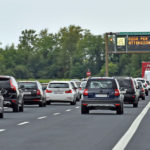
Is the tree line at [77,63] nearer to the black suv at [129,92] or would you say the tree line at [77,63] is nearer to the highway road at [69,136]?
the black suv at [129,92]

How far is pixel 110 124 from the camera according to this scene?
20312 millimetres

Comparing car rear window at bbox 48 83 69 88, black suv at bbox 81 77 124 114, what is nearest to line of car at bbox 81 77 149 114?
black suv at bbox 81 77 124 114

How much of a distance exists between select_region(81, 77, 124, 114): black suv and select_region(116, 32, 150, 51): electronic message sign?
Result: 47206 mm

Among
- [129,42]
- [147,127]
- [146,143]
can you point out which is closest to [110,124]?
[147,127]

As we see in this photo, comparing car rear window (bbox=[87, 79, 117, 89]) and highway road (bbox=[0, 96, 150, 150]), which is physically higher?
car rear window (bbox=[87, 79, 117, 89])

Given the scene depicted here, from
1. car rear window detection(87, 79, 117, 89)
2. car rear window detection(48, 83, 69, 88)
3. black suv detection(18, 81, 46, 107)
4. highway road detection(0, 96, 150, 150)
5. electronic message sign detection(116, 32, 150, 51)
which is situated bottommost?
highway road detection(0, 96, 150, 150)

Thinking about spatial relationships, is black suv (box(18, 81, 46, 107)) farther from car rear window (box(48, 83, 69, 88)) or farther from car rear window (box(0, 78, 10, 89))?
car rear window (box(0, 78, 10, 89))

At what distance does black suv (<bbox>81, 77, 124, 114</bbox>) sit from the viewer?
26.5 meters

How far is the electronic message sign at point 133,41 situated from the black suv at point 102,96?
47.2 meters

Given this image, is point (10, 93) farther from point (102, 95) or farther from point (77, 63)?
point (77, 63)

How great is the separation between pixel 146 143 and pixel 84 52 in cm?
17117

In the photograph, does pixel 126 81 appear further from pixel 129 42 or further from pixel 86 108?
pixel 129 42

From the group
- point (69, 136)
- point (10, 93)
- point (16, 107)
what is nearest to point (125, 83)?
point (16, 107)

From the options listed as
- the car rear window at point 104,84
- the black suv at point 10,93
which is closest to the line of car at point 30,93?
the black suv at point 10,93
